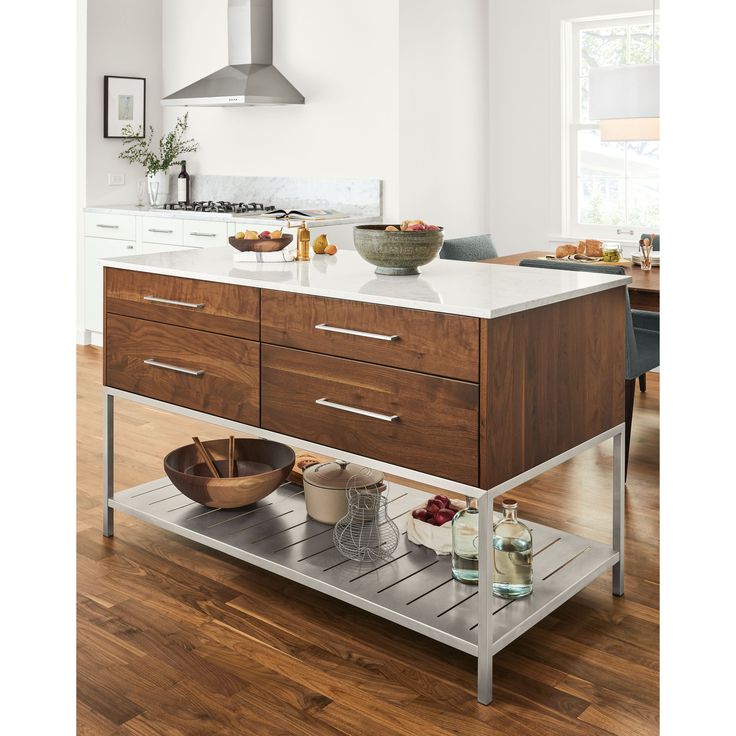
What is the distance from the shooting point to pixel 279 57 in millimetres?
5625

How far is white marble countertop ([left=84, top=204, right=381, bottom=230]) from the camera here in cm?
505

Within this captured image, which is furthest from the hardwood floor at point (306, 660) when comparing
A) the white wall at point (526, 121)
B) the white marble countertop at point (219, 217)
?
the white wall at point (526, 121)

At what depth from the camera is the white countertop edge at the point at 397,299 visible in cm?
189

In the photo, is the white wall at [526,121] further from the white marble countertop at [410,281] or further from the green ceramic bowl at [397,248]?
the green ceramic bowl at [397,248]

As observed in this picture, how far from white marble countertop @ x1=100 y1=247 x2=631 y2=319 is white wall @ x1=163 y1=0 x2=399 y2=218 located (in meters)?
2.59

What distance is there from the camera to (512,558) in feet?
7.25

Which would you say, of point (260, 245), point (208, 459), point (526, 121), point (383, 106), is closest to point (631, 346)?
point (260, 245)
